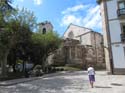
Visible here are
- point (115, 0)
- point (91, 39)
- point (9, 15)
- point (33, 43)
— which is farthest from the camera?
point (91, 39)

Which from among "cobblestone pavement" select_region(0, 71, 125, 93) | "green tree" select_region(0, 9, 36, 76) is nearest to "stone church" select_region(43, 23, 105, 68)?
"green tree" select_region(0, 9, 36, 76)

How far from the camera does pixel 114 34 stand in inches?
1080

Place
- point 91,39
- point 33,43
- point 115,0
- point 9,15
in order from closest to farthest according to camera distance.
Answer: point 9,15
point 115,0
point 33,43
point 91,39

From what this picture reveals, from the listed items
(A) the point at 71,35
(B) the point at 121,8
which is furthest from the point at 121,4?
(A) the point at 71,35

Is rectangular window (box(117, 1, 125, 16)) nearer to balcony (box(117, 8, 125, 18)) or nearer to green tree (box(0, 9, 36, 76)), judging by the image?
balcony (box(117, 8, 125, 18))

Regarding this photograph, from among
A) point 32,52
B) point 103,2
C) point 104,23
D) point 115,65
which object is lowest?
point 115,65

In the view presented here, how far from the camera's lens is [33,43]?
3762 cm

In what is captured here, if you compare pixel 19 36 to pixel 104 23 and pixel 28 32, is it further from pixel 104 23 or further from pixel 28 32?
pixel 104 23

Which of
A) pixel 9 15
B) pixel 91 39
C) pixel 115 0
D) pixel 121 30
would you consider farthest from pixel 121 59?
pixel 91 39

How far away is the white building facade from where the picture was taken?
26844 millimetres

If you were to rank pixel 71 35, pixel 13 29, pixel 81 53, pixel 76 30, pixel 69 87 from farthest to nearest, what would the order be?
1. pixel 71 35
2. pixel 76 30
3. pixel 81 53
4. pixel 13 29
5. pixel 69 87

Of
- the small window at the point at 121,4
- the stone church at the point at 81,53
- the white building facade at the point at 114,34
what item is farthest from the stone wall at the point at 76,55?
the small window at the point at 121,4

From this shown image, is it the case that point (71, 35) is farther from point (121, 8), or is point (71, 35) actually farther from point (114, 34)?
point (121, 8)

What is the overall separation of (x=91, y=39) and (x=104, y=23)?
93.6ft
